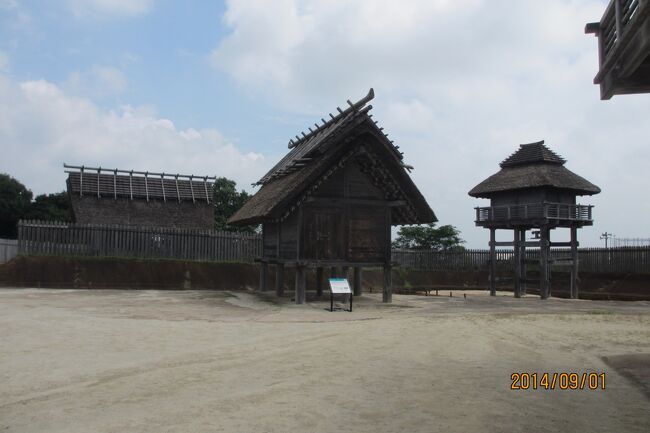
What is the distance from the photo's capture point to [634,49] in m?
6.23

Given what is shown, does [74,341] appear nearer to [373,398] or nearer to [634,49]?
[373,398]

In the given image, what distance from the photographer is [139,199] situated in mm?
33719

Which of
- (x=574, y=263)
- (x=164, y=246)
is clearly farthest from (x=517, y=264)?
(x=164, y=246)

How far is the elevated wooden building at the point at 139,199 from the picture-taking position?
32497 millimetres

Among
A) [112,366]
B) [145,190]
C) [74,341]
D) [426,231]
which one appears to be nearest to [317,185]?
[74,341]

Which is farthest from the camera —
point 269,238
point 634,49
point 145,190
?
point 145,190

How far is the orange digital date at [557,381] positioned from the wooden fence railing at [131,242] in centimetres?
2184

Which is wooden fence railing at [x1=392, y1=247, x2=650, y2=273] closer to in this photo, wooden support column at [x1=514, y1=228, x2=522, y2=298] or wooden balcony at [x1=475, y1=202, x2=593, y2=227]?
wooden support column at [x1=514, y1=228, x2=522, y2=298]

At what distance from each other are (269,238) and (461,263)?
17333 mm

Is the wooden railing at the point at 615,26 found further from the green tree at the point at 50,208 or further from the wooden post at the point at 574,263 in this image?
the green tree at the point at 50,208

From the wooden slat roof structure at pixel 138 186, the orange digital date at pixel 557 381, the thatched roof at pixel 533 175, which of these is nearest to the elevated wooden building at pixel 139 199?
the wooden slat roof structure at pixel 138 186

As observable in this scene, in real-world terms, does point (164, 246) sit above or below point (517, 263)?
above

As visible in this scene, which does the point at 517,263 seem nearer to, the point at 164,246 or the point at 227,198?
the point at 164,246

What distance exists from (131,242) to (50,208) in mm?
23120
